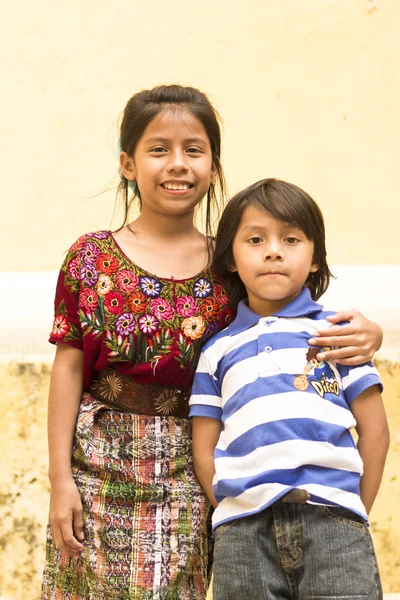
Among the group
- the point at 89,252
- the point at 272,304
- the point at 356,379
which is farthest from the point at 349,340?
the point at 89,252

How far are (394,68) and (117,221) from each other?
114 cm

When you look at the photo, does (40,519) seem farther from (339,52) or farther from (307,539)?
(339,52)

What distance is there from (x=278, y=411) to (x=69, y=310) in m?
0.56

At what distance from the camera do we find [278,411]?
1.91 m

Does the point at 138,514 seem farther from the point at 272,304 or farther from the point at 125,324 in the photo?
the point at 272,304

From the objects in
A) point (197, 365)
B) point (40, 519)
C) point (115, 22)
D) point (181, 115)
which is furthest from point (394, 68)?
point (40, 519)

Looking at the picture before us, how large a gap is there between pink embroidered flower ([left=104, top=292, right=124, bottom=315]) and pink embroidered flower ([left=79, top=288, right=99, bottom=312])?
0.02 metres

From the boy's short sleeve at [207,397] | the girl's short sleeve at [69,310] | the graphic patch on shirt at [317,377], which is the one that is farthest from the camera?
the girl's short sleeve at [69,310]

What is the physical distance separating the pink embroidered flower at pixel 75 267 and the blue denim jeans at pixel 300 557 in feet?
2.21

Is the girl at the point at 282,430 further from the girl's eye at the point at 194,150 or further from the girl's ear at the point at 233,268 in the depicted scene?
the girl's eye at the point at 194,150

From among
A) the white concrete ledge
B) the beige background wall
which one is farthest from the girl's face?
the beige background wall

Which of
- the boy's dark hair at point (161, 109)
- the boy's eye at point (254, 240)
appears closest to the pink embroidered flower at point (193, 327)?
the boy's eye at point (254, 240)

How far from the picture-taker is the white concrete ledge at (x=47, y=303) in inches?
121

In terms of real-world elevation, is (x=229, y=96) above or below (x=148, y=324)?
above
